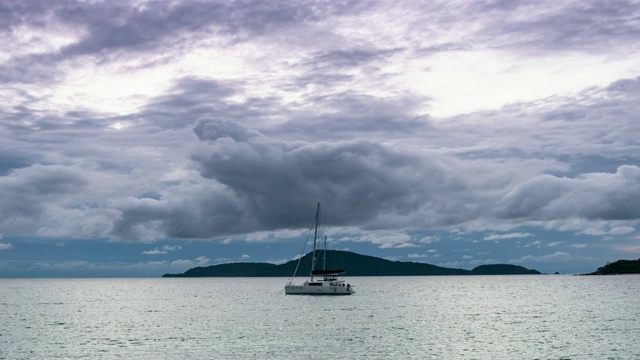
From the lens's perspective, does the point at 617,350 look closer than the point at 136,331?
Yes

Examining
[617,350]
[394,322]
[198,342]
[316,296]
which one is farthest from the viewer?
[316,296]

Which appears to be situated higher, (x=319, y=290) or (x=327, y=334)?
(x=319, y=290)

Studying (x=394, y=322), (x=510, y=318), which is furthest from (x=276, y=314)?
(x=510, y=318)

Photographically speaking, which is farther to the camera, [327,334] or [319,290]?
[319,290]

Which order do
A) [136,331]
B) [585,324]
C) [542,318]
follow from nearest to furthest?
[136,331] < [585,324] < [542,318]

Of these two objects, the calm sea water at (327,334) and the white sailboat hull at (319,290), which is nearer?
the calm sea water at (327,334)

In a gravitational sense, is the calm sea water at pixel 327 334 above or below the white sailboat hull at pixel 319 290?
below

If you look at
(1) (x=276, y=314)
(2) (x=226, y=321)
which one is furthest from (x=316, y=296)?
(2) (x=226, y=321)

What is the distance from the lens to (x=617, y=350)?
77.6 metres

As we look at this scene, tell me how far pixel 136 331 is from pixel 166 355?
3008cm

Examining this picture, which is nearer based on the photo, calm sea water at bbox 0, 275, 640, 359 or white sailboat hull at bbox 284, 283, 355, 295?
calm sea water at bbox 0, 275, 640, 359

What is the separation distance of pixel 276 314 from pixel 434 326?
3847cm

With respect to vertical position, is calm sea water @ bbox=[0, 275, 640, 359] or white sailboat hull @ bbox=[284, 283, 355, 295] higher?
white sailboat hull @ bbox=[284, 283, 355, 295]

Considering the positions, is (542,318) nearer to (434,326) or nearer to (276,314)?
(434,326)
